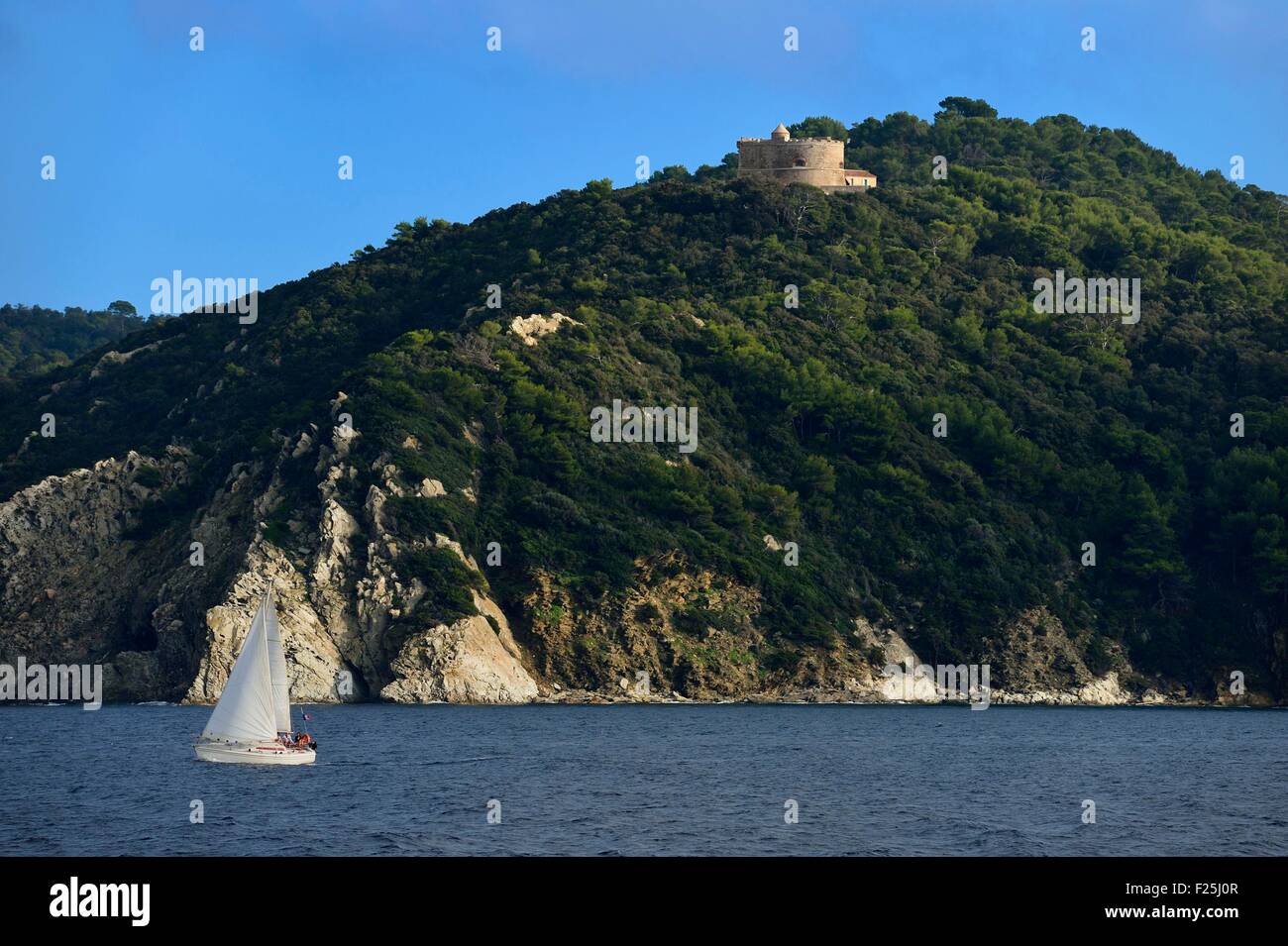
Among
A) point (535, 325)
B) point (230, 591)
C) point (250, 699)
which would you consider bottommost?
point (250, 699)

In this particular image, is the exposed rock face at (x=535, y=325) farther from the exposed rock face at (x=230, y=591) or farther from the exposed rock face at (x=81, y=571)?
the exposed rock face at (x=81, y=571)

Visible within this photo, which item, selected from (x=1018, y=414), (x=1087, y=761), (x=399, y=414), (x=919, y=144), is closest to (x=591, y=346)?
(x=399, y=414)

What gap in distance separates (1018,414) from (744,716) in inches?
1737

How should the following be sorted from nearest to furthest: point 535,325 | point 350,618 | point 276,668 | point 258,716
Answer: point 276,668 < point 258,716 < point 350,618 < point 535,325

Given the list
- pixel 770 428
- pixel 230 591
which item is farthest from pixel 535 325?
pixel 230 591

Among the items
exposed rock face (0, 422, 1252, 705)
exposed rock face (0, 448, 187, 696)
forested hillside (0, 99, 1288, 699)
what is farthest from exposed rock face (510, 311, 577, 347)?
exposed rock face (0, 448, 187, 696)

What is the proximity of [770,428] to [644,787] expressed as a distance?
2445 inches

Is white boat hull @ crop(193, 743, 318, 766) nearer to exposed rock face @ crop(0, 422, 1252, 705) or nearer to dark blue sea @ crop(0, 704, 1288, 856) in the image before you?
dark blue sea @ crop(0, 704, 1288, 856)

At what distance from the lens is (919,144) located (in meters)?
194

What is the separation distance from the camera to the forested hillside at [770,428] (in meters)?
94.6

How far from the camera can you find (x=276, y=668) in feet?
186

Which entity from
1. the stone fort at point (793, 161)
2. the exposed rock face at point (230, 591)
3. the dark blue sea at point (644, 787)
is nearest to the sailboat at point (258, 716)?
the dark blue sea at point (644, 787)

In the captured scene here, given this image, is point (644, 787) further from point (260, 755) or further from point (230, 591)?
point (230, 591)

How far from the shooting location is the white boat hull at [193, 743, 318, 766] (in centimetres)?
5762
